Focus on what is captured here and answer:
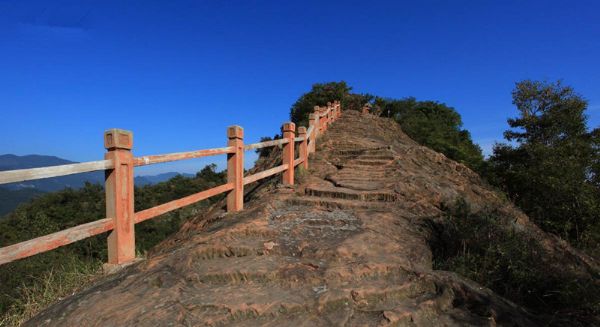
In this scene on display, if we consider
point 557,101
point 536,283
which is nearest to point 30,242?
point 536,283

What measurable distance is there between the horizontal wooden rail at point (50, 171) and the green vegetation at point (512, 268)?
314 centimetres

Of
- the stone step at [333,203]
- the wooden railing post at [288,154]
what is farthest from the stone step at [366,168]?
the stone step at [333,203]

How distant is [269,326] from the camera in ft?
7.30

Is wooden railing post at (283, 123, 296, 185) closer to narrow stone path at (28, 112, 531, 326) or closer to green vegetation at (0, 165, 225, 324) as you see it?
narrow stone path at (28, 112, 531, 326)

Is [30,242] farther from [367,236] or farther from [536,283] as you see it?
[536,283]

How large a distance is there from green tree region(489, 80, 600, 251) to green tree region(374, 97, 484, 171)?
233 centimetres

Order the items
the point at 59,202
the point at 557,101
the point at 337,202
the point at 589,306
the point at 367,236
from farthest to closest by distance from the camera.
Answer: the point at 59,202 < the point at 557,101 < the point at 337,202 < the point at 367,236 < the point at 589,306

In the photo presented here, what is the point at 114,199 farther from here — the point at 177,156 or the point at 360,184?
the point at 360,184

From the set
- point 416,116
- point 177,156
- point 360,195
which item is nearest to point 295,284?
point 177,156

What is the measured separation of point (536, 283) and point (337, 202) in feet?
8.57

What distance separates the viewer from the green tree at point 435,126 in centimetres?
2359

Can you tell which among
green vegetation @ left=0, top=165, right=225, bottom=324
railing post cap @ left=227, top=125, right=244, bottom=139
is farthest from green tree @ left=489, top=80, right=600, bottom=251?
green vegetation @ left=0, top=165, right=225, bottom=324

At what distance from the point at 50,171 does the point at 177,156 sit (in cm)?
154

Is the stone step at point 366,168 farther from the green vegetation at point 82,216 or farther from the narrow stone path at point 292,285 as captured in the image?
the green vegetation at point 82,216
